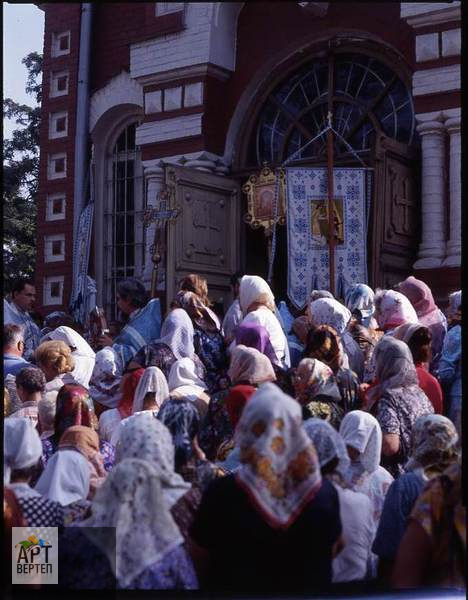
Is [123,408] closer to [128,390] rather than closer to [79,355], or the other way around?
[128,390]

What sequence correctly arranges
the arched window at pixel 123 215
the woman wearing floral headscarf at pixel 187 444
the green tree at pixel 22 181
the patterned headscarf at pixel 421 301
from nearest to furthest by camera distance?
the woman wearing floral headscarf at pixel 187 444 → the patterned headscarf at pixel 421 301 → the arched window at pixel 123 215 → the green tree at pixel 22 181

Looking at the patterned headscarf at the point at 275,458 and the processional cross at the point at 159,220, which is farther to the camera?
the processional cross at the point at 159,220

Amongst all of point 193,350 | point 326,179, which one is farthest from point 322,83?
point 193,350

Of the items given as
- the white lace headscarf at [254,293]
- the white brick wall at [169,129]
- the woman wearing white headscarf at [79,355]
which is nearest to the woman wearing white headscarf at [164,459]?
the woman wearing white headscarf at [79,355]

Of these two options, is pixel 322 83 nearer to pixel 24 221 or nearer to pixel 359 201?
pixel 359 201

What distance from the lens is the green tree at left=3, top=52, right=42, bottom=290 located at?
741 inches

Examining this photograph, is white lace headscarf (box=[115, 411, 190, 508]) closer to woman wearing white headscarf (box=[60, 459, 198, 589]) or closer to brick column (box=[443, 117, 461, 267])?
woman wearing white headscarf (box=[60, 459, 198, 589])

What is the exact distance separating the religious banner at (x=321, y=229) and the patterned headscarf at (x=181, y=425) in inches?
258

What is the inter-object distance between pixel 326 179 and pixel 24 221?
8.98 metres

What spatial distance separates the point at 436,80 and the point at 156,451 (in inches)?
316

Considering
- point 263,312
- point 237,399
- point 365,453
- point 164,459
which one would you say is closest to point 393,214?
point 263,312

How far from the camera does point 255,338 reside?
7141 millimetres

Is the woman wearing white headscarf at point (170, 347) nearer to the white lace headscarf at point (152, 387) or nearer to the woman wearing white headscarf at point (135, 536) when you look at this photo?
the white lace headscarf at point (152, 387)

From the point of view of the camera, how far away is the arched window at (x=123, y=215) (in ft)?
47.0
